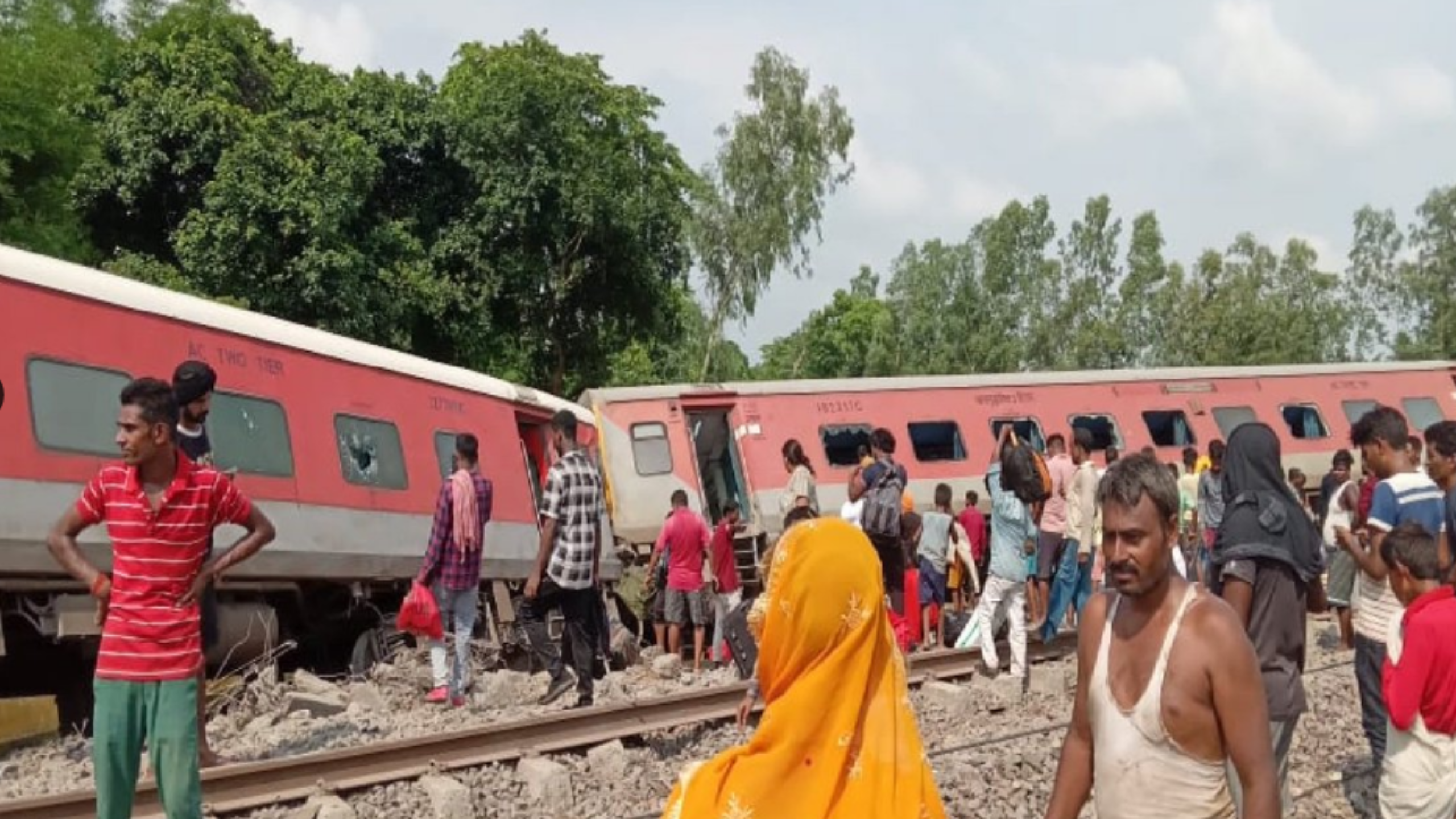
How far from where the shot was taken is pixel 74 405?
401 inches

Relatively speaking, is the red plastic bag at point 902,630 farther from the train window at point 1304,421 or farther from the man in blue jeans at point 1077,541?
the train window at point 1304,421

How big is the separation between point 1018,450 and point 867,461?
4.88 feet

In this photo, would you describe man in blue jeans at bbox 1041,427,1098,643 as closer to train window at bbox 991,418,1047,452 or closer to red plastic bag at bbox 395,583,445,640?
red plastic bag at bbox 395,583,445,640

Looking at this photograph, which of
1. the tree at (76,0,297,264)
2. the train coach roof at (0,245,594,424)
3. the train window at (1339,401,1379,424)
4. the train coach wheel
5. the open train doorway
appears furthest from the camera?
the tree at (76,0,297,264)

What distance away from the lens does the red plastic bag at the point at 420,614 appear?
10141 mm

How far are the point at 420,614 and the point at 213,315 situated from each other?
3.32 m

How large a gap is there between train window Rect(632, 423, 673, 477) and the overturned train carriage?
9.66 ft

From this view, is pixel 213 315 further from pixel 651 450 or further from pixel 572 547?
pixel 651 450

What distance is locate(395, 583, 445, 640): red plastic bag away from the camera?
10141 millimetres

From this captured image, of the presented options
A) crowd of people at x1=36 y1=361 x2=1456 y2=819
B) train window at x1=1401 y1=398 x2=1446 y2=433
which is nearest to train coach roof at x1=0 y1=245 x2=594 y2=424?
crowd of people at x1=36 y1=361 x2=1456 y2=819

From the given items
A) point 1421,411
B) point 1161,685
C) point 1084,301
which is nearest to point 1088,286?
point 1084,301

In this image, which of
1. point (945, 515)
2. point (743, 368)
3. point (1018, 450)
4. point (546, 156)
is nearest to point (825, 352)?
point (743, 368)

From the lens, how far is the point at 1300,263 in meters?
60.1

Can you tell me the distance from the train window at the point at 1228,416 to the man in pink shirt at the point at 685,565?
12262 millimetres
